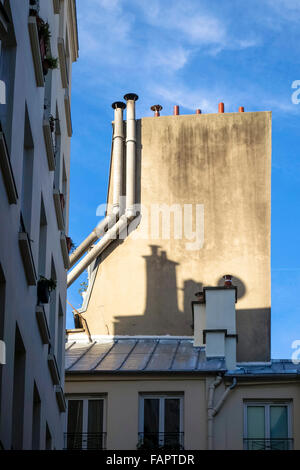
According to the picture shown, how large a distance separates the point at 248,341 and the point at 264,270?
7.50ft

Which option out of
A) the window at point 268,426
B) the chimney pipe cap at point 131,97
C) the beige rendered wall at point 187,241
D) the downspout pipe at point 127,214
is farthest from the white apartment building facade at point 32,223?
the chimney pipe cap at point 131,97

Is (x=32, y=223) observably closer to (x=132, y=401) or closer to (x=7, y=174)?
(x=7, y=174)

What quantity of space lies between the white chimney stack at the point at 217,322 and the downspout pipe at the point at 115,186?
5.67m

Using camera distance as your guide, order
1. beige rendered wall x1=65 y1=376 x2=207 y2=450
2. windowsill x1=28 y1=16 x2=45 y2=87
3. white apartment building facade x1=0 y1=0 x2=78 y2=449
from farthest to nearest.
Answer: beige rendered wall x1=65 y1=376 x2=207 y2=450
windowsill x1=28 y1=16 x2=45 y2=87
white apartment building facade x1=0 y1=0 x2=78 y2=449

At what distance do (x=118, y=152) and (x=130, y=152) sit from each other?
0.49 m

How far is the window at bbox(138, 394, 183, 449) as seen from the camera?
78.2ft

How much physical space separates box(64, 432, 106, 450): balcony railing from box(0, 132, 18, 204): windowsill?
36.2 feet

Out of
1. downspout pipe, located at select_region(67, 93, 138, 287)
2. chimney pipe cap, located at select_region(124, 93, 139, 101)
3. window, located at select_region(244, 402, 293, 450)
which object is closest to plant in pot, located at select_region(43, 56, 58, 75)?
window, located at select_region(244, 402, 293, 450)

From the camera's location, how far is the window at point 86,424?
78.8 feet

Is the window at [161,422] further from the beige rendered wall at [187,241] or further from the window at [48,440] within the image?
the beige rendered wall at [187,241]

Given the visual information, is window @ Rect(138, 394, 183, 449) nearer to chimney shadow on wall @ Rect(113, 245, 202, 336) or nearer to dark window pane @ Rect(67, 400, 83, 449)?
dark window pane @ Rect(67, 400, 83, 449)

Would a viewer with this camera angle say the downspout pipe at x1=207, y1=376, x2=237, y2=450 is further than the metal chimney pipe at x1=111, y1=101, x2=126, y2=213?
No
